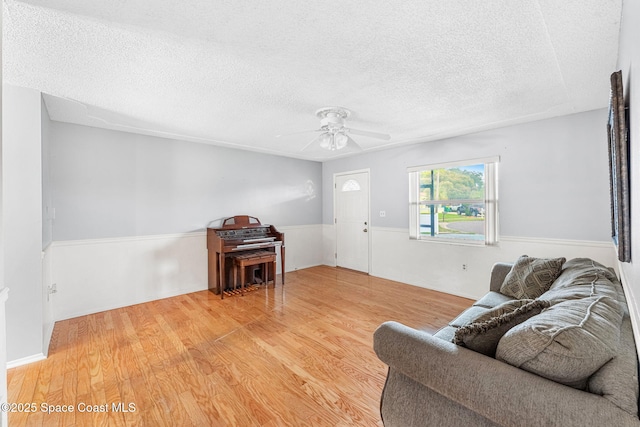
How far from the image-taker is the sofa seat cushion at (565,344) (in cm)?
93

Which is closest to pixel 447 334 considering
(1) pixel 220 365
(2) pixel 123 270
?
(1) pixel 220 365

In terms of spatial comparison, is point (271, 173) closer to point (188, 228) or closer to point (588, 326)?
point (188, 228)

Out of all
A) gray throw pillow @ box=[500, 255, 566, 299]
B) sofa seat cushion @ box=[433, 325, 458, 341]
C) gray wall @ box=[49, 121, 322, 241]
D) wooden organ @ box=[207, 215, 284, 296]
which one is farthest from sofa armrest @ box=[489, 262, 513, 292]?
gray wall @ box=[49, 121, 322, 241]

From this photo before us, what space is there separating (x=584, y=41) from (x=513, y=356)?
195cm

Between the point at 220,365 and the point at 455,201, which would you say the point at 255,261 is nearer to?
the point at 220,365

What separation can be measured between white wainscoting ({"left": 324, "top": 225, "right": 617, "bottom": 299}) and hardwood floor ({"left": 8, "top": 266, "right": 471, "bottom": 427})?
0.31 m

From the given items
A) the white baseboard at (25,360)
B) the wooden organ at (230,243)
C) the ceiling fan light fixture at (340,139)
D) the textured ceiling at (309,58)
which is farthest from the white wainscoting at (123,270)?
the ceiling fan light fixture at (340,139)

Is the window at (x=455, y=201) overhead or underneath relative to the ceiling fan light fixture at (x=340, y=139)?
underneath

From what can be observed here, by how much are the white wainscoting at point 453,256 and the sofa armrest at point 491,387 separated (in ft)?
9.16

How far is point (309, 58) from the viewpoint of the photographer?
74.2 inches

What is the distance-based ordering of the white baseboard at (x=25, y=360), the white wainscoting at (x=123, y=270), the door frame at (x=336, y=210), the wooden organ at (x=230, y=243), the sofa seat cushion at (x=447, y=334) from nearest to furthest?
the sofa seat cushion at (x=447, y=334) → the white baseboard at (x=25, y=360) → the white wainscoting at (x=123, y=270) → the wooden organ at (x=230, y=243) → the door frame at (x=336, y=210)

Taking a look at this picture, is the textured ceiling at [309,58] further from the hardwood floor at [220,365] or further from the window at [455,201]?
the hardwood floor at [220,365]

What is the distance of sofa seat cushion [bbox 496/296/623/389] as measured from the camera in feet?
3.04

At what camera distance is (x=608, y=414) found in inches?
31.5
